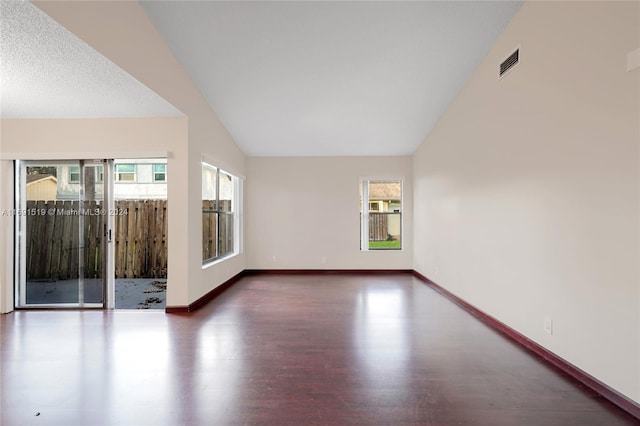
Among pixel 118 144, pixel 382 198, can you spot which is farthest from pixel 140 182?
pixel 382 198

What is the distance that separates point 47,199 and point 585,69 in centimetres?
591

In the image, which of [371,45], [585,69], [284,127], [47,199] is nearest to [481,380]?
[585,69]

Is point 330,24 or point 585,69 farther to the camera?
point 330,24

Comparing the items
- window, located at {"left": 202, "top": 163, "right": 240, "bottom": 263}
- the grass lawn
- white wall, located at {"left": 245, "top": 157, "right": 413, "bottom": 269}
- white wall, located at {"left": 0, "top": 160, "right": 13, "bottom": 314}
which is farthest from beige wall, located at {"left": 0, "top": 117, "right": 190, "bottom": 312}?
the grass lawn

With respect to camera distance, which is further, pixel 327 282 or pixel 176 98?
pixel 327 282

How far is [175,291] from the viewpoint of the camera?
3.87 metres

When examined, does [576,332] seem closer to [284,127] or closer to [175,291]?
[175,291]

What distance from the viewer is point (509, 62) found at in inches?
122

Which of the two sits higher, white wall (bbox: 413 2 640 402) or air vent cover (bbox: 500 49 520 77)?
air vent cover (bbox: 500 49 520 77)

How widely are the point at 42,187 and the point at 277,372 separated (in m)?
4.03

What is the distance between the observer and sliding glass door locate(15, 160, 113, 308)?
3992mm

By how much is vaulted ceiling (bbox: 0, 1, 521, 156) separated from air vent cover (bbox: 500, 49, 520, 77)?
35cm

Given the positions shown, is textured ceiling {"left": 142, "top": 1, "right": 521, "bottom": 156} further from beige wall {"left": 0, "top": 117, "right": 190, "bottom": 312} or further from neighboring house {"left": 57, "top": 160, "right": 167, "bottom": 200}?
neighboring house {"left": 57, "top": 160, "right": 167, "bottom": 200}

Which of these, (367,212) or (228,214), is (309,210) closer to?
(367,212)
